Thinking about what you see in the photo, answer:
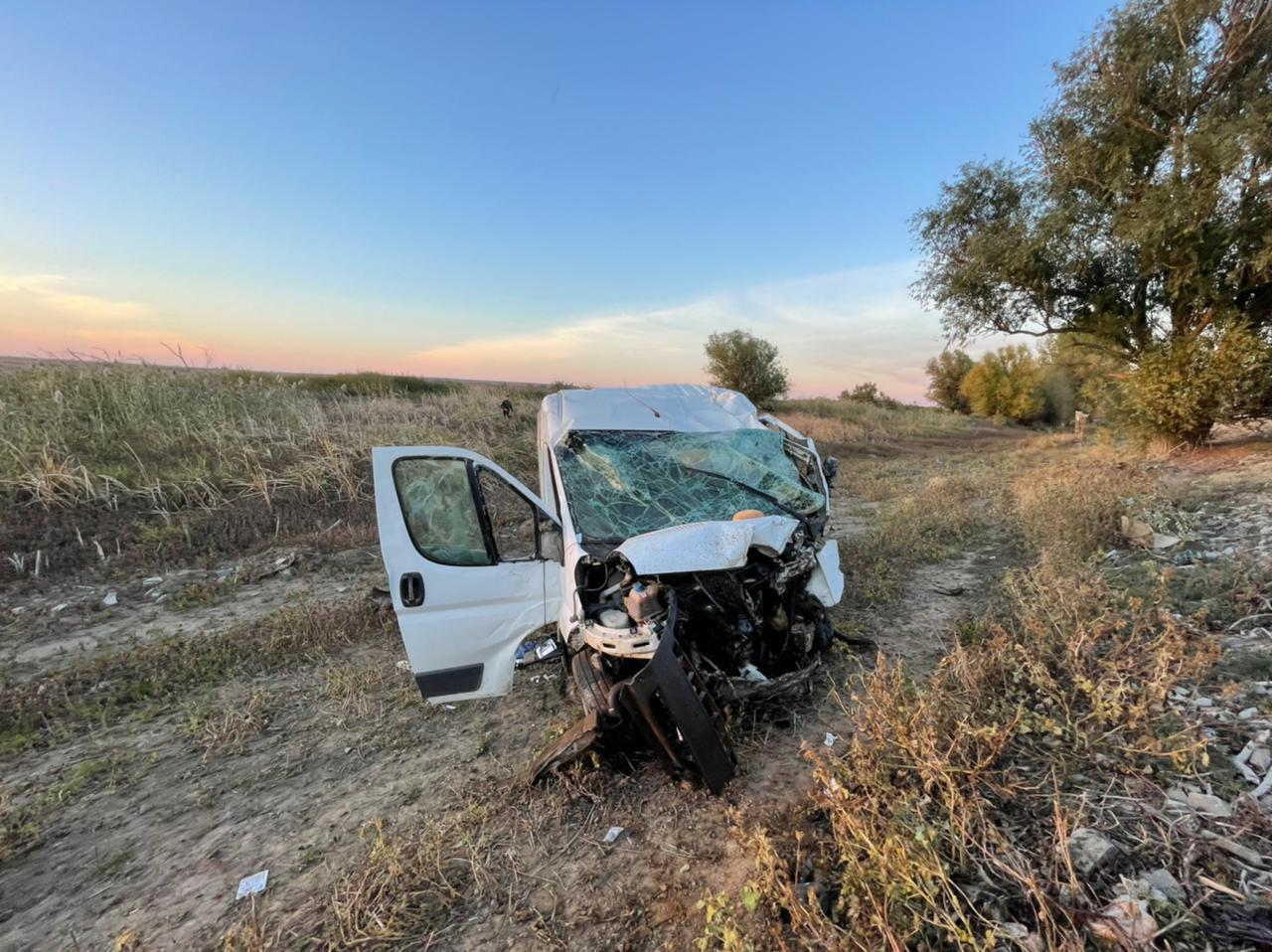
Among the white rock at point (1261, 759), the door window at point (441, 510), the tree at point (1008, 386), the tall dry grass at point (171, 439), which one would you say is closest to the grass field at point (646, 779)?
the white rock at point (1261, 759)

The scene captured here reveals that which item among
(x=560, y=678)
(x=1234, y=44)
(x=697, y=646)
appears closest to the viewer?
(x=697, y=646)

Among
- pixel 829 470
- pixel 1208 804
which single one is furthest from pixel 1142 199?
pixel 1208 804

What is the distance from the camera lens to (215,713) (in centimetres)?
362

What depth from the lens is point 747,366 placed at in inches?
1190

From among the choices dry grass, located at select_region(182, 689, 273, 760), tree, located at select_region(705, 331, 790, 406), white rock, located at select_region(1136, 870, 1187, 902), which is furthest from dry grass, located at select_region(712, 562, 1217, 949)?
tree, located at select_region(705, 331, 790, 406)

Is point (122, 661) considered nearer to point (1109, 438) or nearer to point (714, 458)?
point (714, 458)

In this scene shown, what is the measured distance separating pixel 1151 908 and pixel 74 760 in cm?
515

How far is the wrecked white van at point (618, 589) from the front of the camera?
2514mm

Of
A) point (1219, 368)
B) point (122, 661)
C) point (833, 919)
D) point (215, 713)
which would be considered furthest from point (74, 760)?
point (1219, 368)

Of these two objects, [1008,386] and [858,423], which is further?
[1008,386]

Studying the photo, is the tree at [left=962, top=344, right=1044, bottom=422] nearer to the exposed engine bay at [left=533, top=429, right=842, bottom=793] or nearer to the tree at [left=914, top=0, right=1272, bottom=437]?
the tree at [left=914, top=0, right=1272, bottom=437]

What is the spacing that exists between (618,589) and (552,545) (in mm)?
532

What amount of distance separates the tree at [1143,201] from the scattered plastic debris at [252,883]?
13.2 m

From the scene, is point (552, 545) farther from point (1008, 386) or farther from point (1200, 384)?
point (1008, 386)
